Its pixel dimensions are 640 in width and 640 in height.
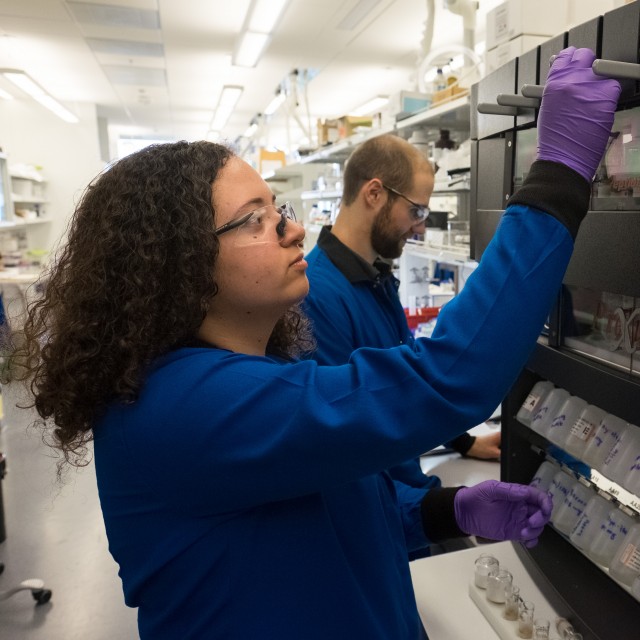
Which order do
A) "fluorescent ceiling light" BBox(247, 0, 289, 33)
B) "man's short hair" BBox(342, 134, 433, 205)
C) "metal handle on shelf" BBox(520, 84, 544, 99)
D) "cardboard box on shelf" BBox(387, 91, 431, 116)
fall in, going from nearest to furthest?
"metal handle on shelf" BBox(520, 84, 544, 99) < "man's short hair" BBox(342, 134, 433, 205) < "cardboard box on shelf" BBox(387, 91, 431, 116) < "fluorescent ceiling light" BBox(247, 0, 289, 33)

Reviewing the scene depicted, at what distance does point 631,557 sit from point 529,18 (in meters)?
1.32

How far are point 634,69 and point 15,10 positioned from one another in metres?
5.90

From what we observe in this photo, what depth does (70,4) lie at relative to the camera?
485cm

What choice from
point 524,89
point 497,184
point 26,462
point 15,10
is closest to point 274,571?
point 524,89

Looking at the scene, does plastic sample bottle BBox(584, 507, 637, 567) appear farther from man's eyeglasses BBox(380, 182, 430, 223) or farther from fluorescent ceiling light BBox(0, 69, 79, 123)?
fluorescent ceiling light BBox(0, 69, 79, 123)

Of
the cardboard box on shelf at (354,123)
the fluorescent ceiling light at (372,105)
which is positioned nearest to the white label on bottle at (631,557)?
the cardboard box on shelf at (354,123)

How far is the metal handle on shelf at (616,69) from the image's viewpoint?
663 mm

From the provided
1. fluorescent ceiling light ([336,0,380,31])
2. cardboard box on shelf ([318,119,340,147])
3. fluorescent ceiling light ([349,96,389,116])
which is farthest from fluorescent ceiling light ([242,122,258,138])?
cardboard box on shelf ([318,119,340,147])

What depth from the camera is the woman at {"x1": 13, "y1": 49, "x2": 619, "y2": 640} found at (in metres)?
0.69

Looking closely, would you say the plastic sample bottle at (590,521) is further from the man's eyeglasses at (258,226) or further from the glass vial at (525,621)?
the man's eyeglasses at (258,226)

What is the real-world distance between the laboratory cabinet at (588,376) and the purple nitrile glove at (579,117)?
0.06m

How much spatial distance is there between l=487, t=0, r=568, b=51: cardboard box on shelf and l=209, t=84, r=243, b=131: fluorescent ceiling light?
23.3ft

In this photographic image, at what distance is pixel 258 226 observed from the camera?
0.84m

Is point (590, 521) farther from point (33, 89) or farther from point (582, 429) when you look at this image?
point (33, 89)
